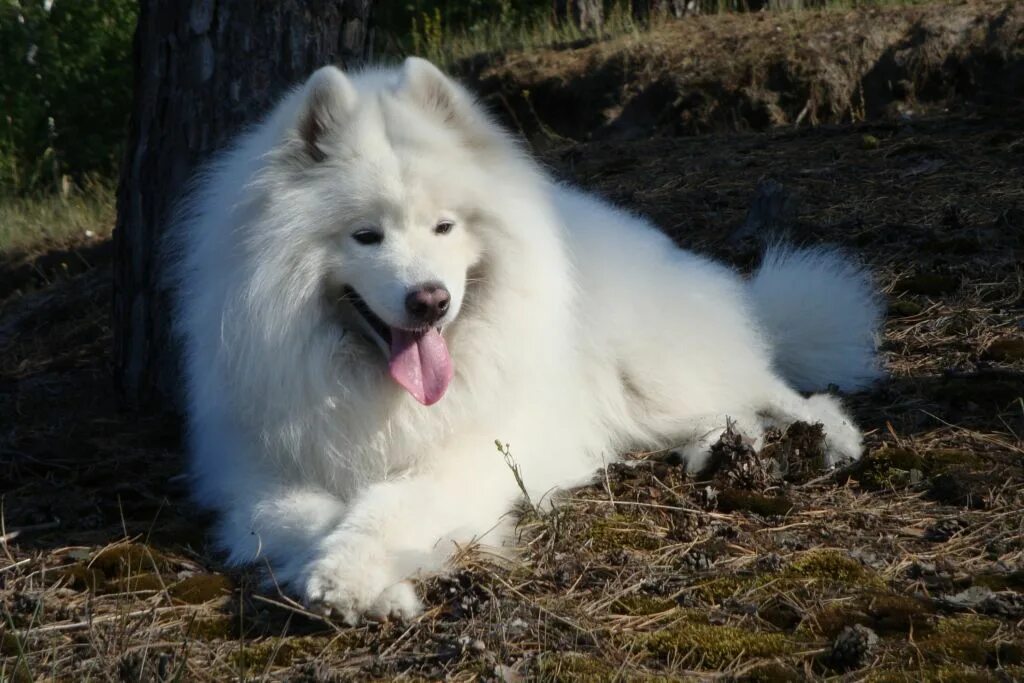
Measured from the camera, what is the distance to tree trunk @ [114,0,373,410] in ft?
15.5

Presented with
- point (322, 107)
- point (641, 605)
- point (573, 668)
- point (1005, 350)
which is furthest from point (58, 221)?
point (573, 668)

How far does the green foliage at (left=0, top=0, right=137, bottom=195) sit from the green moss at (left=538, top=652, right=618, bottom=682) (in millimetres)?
12760

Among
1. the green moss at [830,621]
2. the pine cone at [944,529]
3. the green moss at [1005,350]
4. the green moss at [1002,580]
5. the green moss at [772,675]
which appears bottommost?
the pine cone at [944,529]

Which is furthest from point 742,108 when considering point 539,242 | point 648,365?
point 539,242

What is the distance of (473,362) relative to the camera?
3.61m

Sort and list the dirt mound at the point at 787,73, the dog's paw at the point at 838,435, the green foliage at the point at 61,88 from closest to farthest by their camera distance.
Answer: the dog's paw at the point at 838,435 < the dirt mound at the point at 787,73 < the green foliage at the point at 61,88

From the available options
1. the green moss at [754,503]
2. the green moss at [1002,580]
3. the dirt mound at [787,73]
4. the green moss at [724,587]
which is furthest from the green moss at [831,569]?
the dirt mound at [787,73]

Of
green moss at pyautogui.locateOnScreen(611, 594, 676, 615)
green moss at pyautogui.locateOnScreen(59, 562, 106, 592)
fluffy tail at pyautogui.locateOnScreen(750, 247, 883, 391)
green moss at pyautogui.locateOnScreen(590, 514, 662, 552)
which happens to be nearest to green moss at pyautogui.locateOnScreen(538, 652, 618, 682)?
green moss at pyautogui.locateOnScreen(611, 594, 676, 615)

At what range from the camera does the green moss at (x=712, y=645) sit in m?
2.73

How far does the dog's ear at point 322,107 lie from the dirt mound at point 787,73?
590 centimetres

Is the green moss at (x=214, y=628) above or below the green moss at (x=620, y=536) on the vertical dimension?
above

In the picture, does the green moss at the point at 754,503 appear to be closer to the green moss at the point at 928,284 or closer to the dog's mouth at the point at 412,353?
the dog's mouth at the point at 412,353

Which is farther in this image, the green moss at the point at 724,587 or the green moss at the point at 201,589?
the green moss at the point at 201,589

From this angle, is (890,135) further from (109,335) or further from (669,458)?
(109,335)
